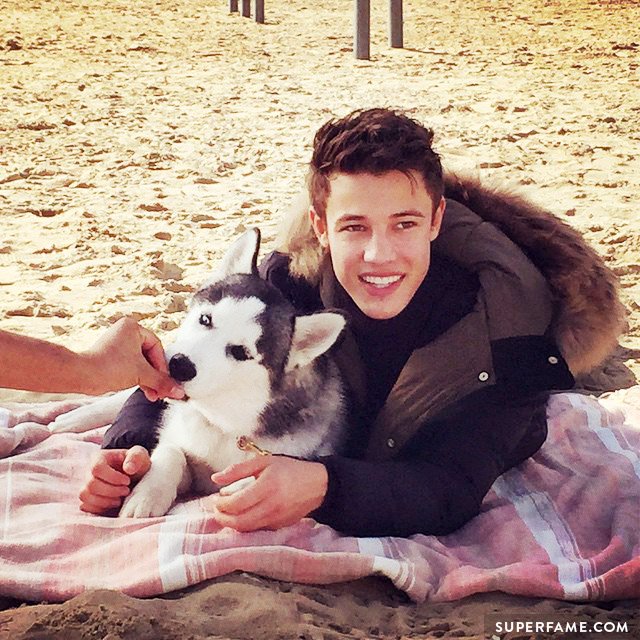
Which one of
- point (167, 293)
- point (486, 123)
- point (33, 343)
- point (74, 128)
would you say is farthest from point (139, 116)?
point (33, 343)

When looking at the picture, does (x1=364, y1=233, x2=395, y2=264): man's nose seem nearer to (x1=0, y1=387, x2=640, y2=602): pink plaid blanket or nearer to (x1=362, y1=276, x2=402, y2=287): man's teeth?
(x1=362, y1=276, x2=402, y2=287): man's teeth

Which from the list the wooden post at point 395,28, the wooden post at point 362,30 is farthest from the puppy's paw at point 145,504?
the wooden post at point 395,28

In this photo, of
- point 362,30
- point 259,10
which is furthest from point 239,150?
point 259,10

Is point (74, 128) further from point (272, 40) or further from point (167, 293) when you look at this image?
point (272, 40)

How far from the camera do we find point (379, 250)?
2.21m

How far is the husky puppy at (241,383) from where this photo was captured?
2207 mm

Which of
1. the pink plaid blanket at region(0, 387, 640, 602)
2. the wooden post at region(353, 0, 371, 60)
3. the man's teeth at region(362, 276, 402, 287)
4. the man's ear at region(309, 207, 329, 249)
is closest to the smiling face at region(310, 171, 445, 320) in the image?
the man's teeth at region(362, 276, 402, 287)

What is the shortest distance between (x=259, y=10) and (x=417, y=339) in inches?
383

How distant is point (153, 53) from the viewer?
31.2 feet

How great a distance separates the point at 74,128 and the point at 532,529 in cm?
504

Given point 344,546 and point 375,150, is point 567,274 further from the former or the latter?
point 344,546

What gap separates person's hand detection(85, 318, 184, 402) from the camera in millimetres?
1973

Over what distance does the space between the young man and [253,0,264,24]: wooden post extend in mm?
9462

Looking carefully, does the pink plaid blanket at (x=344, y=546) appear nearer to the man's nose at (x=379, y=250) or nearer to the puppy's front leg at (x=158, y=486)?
the puppy's front leg at (x=158, y=486)
